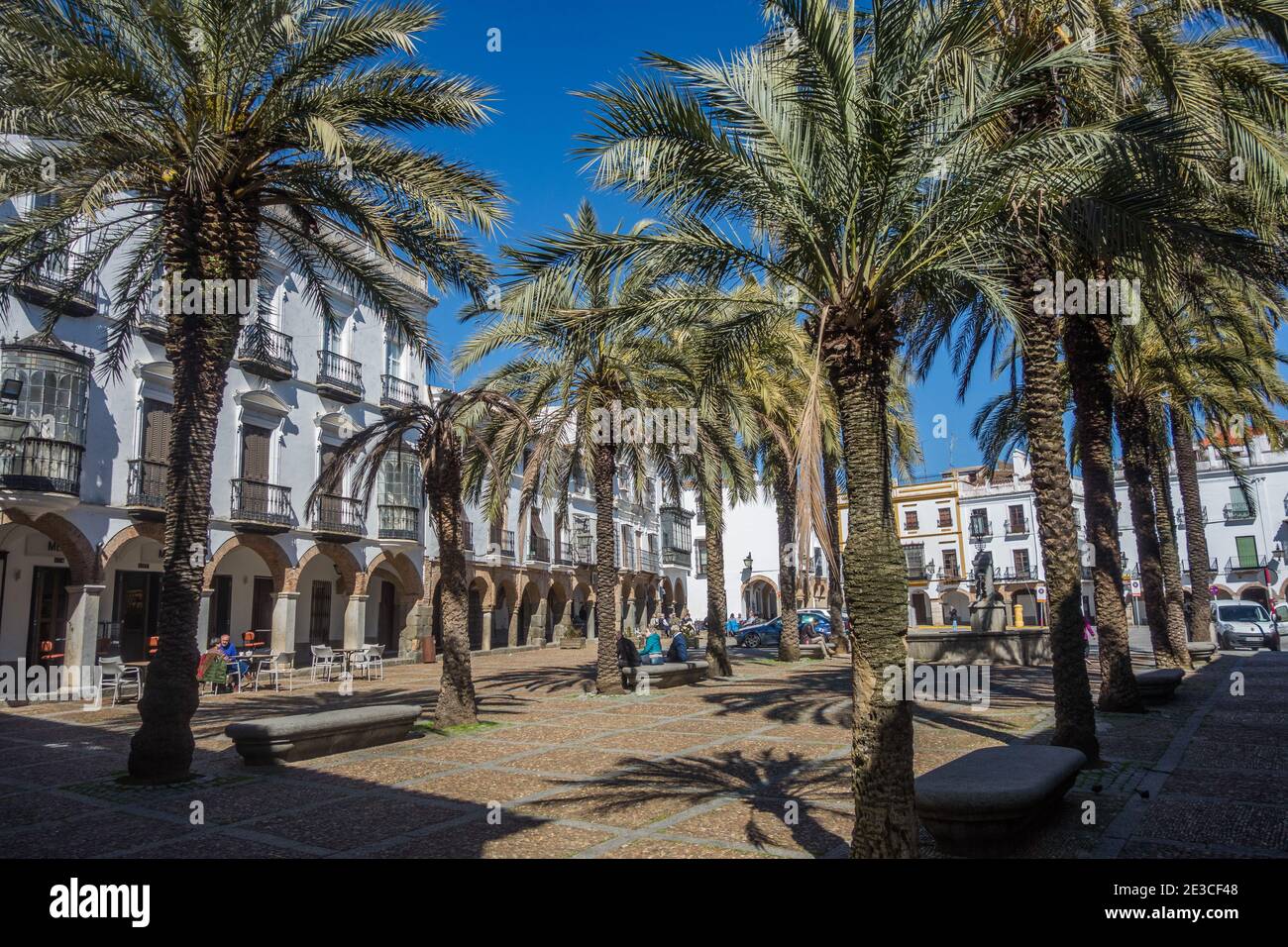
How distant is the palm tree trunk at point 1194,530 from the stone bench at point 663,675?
1292 cm

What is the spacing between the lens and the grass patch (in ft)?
39.8

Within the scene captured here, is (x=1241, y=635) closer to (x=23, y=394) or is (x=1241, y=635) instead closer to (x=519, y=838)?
(x=519, y=838)

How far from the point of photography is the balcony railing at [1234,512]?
47.3 meters

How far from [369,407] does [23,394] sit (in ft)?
36.4

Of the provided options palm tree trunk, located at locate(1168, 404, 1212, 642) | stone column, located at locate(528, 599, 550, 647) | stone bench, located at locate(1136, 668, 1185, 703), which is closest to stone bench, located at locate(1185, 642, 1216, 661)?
palm tree trunk, located at locate(1168, 404, 1212, 642)

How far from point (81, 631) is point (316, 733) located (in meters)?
10.6

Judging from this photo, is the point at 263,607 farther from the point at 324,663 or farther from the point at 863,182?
the point at 863,182

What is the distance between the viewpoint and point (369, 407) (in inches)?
1063

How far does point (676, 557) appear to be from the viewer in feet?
177

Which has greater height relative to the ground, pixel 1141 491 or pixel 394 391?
pixel 394 391

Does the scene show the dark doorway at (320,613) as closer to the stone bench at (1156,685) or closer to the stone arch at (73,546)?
the stone arch at (73,546)

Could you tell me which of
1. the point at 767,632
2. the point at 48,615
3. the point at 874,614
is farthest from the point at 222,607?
the point at 874,614

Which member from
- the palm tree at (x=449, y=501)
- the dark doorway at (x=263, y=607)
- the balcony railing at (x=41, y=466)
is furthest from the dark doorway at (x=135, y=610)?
the palm tree at (x=449, y=501)
